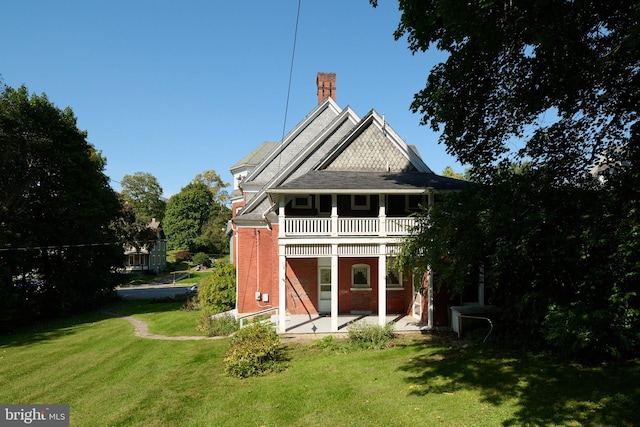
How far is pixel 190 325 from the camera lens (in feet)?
60.9

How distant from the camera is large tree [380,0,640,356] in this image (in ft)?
25.8

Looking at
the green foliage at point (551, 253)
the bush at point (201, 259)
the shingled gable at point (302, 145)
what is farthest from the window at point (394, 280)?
the bush at point (201, 259)

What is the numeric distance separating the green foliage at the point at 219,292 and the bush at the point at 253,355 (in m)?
8.54

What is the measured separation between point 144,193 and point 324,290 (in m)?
77.5

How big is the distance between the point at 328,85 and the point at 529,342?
1858 centimetres

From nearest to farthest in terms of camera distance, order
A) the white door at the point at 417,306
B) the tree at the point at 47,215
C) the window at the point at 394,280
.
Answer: the white door at the point at 417,306
the window at the point at 394,280
the tree at the point at 47,215

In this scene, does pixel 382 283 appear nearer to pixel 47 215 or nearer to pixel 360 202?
pixel 360 202

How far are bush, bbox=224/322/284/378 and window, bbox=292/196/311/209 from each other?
21.7 feet

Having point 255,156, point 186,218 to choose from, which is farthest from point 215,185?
point 255,156

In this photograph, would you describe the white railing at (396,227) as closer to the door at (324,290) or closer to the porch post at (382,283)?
the porch post at (382,283)

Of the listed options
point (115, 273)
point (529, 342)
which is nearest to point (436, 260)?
point (529, 342)

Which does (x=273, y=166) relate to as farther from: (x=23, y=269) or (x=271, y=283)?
(x=23, y=269)

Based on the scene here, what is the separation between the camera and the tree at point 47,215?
21656mm

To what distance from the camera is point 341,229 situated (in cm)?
1504
